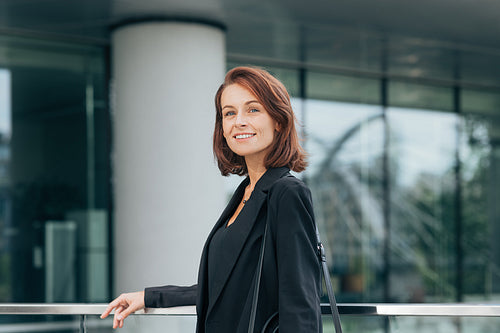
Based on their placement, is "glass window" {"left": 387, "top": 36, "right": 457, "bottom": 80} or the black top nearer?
the black top

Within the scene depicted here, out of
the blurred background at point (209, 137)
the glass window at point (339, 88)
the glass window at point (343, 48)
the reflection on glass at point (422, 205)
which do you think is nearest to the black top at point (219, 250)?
the blurred background at point (209, 137)

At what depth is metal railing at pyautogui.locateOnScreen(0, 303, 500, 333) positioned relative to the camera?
2.93 meters

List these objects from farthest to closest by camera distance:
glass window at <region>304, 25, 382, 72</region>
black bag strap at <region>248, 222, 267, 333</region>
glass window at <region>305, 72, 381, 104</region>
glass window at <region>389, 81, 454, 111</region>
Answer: glass window at <region>389, 81, 454, 111</region> < glass window at <region>305, 72, 381, 104</region> < glass window at <region>304, 25, 382, 72</region> < black bag strap at <region>248, 222, 267, 333</region>

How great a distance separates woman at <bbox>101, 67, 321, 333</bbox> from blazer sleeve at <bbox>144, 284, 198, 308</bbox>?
39cm

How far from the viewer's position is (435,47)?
28.4ft

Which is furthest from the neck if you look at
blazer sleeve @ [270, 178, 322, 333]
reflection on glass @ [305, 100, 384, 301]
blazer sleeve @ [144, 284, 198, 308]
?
reflection on glass @ [305, 100, 384, 301]

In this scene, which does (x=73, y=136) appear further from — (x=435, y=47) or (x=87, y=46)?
(x=435, y=47)

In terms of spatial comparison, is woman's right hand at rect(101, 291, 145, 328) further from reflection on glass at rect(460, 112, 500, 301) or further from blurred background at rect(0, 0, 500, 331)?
reflection on glass at rect(460, 112, 500, 301)

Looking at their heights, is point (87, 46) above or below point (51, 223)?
above

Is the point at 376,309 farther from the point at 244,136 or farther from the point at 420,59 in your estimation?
the point at 420,59

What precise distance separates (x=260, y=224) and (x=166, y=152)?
4878mm

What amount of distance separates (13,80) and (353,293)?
5.70 m

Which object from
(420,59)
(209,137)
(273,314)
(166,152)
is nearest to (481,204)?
(420,59)

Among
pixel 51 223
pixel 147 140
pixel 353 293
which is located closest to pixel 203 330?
pixel 147 140
